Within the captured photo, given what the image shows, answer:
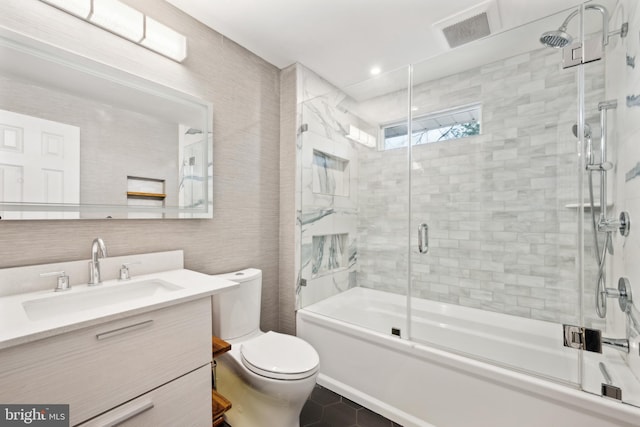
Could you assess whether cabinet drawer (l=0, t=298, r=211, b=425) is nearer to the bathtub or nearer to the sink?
the sink

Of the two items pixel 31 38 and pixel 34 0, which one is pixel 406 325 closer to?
pixel 31 38

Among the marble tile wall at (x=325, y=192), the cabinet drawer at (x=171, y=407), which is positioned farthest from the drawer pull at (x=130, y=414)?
the marble tile wall at (x=325, y=192)

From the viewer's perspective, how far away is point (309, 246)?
232cm

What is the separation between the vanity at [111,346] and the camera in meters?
0.81

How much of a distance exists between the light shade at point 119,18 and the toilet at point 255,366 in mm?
1411

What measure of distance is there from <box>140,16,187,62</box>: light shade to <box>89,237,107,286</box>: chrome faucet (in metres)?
1.06

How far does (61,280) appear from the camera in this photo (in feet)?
3.87

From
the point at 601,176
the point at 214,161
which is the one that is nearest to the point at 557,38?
the point at 601,176

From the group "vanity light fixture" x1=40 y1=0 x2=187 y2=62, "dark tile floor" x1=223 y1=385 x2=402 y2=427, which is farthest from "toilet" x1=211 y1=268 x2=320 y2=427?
"vanity light fixture" x1=40 y1=0 x2=187 y2=62

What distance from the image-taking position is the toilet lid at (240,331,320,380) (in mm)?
1356

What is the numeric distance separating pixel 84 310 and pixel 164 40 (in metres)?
1.42

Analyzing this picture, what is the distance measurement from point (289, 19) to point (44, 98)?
1.34m

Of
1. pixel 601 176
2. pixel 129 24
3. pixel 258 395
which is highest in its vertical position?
pixel 129 24

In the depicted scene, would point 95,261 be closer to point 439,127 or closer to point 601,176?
point 439,127
